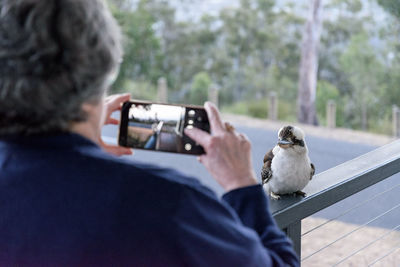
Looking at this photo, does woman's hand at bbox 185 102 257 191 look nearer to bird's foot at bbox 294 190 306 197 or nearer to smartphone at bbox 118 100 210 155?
smartphone at bbox 118 100 210 155

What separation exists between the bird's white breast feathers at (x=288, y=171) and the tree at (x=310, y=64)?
778 centimetres

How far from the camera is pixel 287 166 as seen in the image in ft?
3.17

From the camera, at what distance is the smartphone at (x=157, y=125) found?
24.8 inches

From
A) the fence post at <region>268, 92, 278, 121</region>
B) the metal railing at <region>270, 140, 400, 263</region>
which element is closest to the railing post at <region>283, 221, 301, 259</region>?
the metal railing at <region>270, 140, 400, 263</region>

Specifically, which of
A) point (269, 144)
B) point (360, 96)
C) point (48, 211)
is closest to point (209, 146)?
point (48, 211)

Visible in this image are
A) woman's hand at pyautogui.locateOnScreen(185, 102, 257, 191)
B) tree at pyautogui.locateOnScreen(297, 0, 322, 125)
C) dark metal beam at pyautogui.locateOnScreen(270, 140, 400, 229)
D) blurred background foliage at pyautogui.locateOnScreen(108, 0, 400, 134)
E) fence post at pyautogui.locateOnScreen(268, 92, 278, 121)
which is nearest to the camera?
woman's hand at pyautogui.locateOnScreen(185, 102, 257, 191)

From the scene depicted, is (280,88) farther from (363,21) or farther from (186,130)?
(186,130)

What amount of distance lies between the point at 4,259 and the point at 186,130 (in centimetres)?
23

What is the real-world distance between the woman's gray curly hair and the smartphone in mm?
160

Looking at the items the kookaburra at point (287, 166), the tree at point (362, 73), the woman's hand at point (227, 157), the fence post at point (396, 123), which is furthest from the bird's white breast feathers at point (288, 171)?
the tree at point (362, 73)

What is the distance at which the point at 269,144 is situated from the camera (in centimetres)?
627

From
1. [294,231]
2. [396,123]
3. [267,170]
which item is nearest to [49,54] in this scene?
[294,231]

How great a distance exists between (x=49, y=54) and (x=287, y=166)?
1.93 feet

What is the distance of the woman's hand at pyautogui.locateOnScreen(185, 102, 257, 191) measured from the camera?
0.60 m
